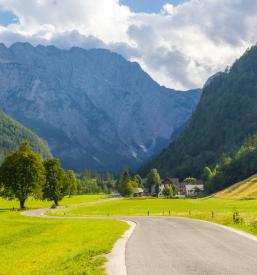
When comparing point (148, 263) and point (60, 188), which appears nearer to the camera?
point (148, 263)

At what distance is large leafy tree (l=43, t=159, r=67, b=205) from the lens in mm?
133500

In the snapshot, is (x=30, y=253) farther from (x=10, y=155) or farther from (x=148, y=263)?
(x=10, y=155)

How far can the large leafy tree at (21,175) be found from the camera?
112m

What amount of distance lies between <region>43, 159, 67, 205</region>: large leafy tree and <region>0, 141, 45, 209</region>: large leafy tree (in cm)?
1780

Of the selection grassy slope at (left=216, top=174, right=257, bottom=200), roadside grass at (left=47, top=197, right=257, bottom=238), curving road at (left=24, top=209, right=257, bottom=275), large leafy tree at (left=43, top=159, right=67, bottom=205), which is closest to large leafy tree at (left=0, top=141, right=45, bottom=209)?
roadside grass at (left=47, top=197, right=257, bottom=238)

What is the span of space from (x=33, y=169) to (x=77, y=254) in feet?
289

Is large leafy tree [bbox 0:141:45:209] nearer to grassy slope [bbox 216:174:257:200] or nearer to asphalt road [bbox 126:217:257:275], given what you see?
grassy slope [bbox 216:174:257:200]

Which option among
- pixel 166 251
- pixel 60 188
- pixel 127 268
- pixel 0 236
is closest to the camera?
pixel 127 268

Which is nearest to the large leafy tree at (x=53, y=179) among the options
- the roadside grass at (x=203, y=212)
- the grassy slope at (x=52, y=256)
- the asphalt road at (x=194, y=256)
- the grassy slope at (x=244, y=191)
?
the roadside grass at (x=203, y=212)

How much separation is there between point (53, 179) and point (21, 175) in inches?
876

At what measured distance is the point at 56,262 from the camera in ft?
86.1

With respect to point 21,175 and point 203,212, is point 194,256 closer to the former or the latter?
point 203,212

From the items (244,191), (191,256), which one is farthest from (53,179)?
(191,256)

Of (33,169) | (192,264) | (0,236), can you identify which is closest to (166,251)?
(192,264)
